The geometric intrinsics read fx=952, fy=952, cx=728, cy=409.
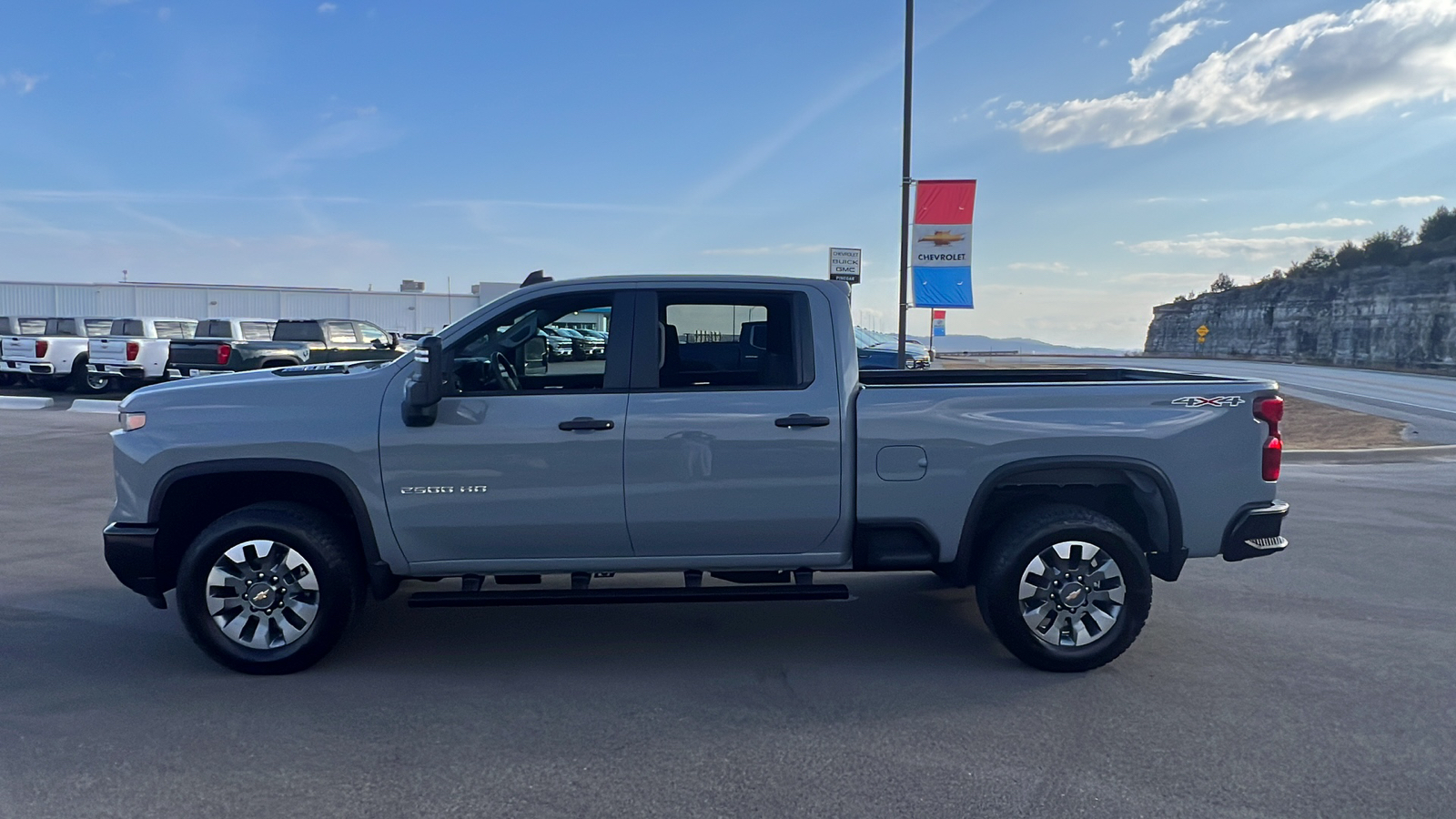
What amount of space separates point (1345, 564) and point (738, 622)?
184 inches

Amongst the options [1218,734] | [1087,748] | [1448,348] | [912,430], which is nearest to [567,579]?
[912,430]

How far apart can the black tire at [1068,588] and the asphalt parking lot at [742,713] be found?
0.14 m

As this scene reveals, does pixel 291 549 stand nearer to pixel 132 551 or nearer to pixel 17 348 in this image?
pixel 132 551

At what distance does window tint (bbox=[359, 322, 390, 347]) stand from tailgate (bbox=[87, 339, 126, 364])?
486cm

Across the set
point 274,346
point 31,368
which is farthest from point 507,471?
point 31,368

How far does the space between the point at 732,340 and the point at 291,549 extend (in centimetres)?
239

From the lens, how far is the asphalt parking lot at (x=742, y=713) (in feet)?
11.5

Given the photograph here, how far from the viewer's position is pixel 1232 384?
483 cm

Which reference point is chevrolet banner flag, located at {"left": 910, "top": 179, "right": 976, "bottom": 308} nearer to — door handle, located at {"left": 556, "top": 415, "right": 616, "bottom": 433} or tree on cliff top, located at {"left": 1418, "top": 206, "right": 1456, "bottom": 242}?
door handle, located at {"left": 556, "top": 415, "right": 616, "bottom": 433}

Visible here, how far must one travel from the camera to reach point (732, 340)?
5031 millimetres

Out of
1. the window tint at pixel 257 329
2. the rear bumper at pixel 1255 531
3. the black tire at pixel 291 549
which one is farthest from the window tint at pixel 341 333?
the rear bumper at pixel 1255 531

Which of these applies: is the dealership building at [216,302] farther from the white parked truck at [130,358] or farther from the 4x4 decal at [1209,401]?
the 4x4 decal at [1209,401]

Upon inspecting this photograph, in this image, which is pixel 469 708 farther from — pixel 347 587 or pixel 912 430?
pixel 912 430

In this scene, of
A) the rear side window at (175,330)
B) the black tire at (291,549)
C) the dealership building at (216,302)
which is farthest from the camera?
the dealership building at (216,302)
